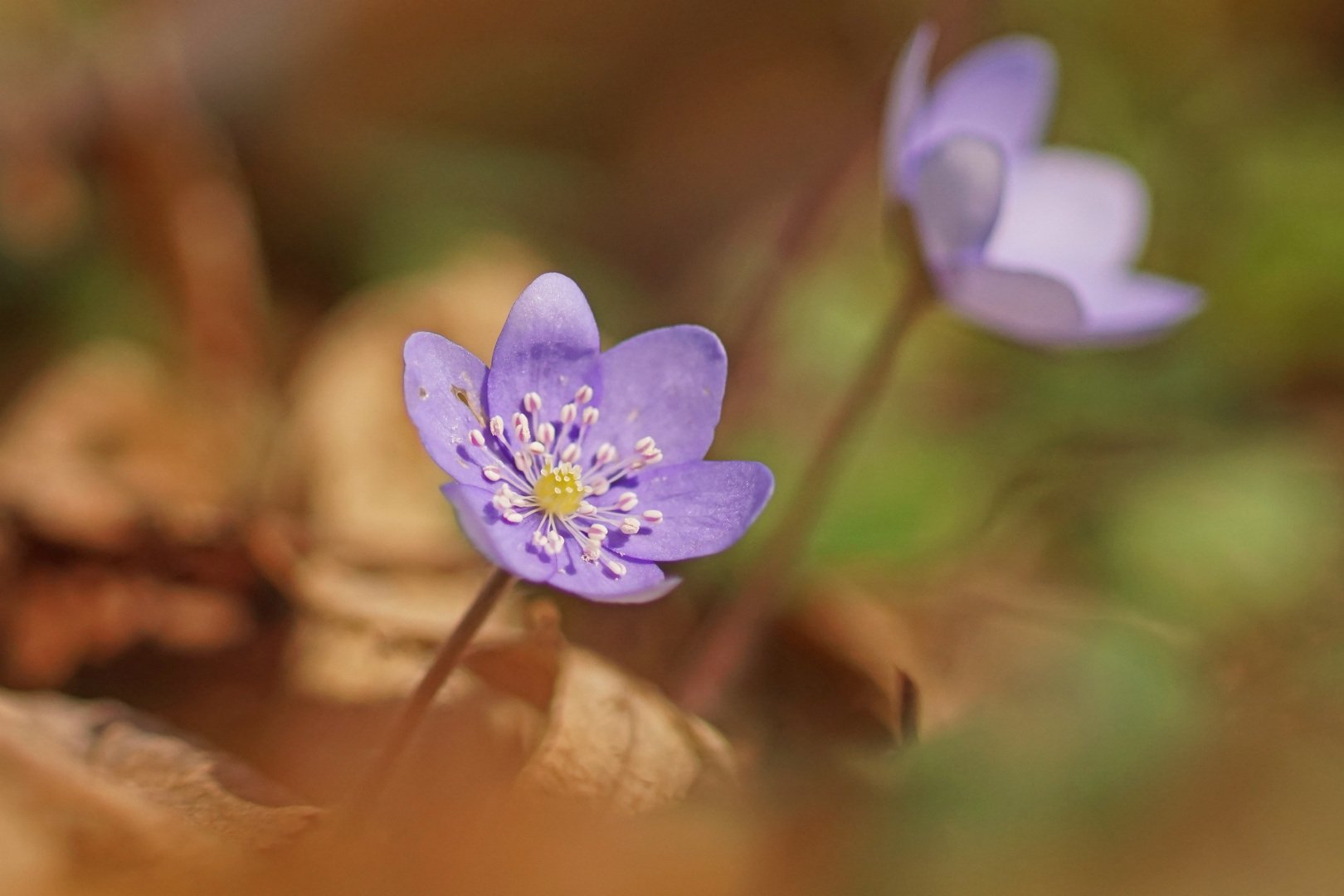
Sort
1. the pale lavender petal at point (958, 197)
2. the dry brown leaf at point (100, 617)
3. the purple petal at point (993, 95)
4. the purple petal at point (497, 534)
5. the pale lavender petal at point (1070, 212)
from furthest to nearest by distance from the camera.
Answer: the pale lavender petal at point (1070, 212) < the purple petal at point (993, 95) < the dry brown leaf at point (100, 617) < the pale lavender petal at point (958, 197) < the purple petal at point (497, 534)

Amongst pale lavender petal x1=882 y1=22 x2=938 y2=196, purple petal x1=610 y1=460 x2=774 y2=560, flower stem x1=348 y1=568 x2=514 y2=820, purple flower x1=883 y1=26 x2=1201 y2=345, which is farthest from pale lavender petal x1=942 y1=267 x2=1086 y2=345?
flower stem x1=348 y1=568 x2=514 y2=820

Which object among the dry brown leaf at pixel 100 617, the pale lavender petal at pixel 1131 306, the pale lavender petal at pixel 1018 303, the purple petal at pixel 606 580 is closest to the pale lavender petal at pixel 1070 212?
the pale lavender petal at pixel 1131 306

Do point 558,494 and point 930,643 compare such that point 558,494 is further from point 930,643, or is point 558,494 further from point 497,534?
point 930,643

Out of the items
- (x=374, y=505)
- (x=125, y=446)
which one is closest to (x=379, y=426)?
(x=374, y=505)

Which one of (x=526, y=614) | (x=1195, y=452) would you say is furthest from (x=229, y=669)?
(x=1195, y=452)

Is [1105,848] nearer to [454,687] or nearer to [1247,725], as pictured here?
[1247,725]

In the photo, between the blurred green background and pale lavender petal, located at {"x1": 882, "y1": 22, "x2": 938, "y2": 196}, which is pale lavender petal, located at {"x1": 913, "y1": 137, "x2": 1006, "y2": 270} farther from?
the blurred green background

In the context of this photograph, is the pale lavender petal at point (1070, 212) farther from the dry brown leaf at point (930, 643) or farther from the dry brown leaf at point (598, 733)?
the dry brown leaf at point (598, 733)
